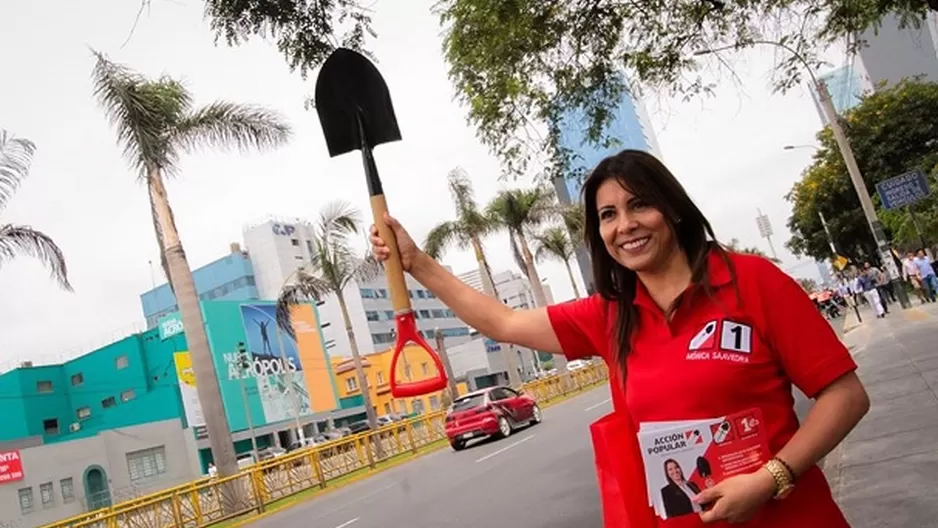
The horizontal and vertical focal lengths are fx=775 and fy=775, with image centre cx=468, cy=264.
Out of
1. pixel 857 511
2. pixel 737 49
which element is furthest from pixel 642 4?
pixel 857 511

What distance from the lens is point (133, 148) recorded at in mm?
14773

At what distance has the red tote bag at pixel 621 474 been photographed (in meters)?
1.59

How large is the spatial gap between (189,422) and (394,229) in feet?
160

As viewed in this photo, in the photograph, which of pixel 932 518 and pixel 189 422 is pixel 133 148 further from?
pixel 189 422

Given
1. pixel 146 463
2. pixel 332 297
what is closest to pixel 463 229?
pixel 146 463

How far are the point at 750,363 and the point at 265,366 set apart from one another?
53.6 metres

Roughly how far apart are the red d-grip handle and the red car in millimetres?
16168

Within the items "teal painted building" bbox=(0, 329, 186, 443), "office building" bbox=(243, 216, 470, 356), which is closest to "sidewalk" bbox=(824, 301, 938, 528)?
"teal painted building" bbox=(0, 329, 186, 443)

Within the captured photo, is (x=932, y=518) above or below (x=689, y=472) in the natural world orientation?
below

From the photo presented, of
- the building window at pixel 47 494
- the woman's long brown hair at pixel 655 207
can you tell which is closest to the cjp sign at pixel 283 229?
the building window at pixel 47 494

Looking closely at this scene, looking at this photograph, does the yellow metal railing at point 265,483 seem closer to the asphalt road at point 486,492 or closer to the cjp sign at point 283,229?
the asphalt road at point 486,492

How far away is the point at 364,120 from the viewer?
1819mm

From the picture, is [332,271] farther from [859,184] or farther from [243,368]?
[243,368]

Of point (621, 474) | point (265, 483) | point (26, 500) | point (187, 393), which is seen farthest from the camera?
point (187, 393)
